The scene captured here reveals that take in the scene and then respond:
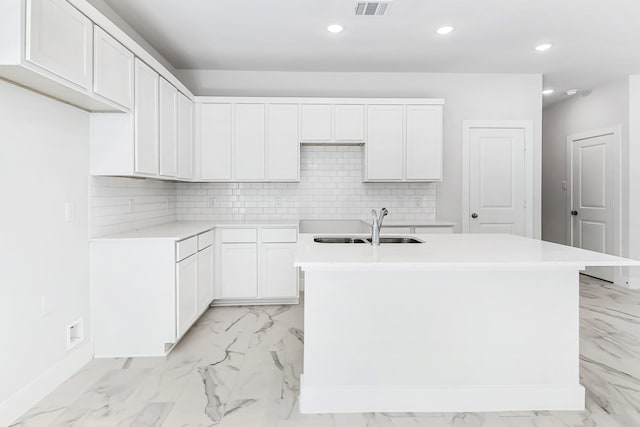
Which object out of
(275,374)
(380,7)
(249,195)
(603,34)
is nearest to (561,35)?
(603,34)

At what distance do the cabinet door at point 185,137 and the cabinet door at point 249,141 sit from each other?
0.48 m

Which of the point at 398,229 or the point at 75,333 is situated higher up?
the point at 398,229

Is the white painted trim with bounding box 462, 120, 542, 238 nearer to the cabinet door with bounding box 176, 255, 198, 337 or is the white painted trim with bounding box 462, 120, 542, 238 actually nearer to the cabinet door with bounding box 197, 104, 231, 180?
the cabinet door with bounding box 197, 104, 231, 180

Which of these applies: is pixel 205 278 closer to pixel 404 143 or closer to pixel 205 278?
pixel 205 278

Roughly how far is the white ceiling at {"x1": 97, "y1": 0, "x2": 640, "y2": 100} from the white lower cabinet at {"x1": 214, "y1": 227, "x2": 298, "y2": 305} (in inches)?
75.4

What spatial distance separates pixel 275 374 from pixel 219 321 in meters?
1.28

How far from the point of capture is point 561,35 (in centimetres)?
363

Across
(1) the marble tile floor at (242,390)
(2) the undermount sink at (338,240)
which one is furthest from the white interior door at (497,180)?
(2) the undermount sink at (338,240)

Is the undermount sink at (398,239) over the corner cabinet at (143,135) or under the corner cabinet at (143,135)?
under

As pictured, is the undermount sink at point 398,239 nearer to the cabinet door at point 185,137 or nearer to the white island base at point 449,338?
the white island base at point 449,338

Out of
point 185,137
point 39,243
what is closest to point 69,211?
point 39,243

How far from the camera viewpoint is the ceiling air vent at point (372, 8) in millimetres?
2914

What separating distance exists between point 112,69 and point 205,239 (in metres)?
1.69

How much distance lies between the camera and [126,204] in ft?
10.8
